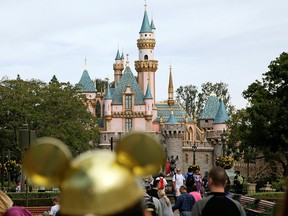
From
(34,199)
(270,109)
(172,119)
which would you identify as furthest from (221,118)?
(34,199)

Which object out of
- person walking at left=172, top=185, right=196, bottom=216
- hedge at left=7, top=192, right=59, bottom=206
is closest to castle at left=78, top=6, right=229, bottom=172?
hedge at left=7, top=192, right=59, bottom=206

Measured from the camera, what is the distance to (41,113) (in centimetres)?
6438

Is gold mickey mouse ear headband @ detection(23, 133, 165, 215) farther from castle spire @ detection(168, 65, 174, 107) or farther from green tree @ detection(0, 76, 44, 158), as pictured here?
castle spire @ detection(168, 65, 174, 107)

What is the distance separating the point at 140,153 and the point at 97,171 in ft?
0.39

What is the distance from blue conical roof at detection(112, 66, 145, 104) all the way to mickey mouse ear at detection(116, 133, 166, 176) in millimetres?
106310

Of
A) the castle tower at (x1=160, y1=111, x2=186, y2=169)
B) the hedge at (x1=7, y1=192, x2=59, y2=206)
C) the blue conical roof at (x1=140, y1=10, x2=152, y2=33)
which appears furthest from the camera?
the blue conical roof at (x1=140, y1=10, x2=152, y2=33)

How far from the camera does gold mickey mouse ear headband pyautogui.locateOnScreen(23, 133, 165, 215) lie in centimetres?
199

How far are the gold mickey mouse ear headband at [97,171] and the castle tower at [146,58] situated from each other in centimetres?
10792

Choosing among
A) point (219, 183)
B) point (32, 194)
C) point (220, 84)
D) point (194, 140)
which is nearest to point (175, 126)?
point (194, 140)

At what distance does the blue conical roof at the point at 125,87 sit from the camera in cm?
10844

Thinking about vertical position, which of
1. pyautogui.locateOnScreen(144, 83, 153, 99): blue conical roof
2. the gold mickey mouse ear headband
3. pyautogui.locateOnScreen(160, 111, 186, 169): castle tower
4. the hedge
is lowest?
the hedge

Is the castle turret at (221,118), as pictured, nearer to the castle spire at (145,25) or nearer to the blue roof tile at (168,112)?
the blue roof tile at (168,112)

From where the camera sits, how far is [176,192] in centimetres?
2306

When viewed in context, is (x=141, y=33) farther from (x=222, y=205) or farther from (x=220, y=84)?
(x=222, y=205)
